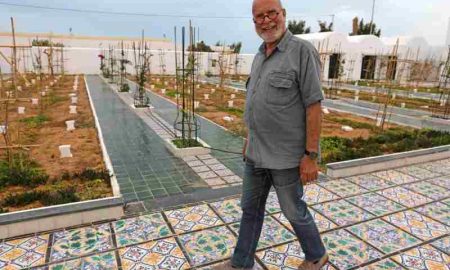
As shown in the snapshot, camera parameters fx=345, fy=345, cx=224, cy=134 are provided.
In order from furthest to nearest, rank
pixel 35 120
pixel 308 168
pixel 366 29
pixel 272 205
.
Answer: pixel 366 29, pixel 35 120, pixel 272 205, pixel 308 168

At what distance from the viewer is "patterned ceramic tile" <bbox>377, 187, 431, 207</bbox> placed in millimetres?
3395

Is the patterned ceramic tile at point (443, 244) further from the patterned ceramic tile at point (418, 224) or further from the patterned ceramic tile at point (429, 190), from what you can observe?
the patterned ceramic tile at point (429, 190)

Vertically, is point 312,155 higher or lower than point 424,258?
higher

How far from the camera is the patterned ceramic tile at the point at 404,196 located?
339 centimetres

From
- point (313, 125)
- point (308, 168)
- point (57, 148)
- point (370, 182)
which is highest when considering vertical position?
point (313, 125)

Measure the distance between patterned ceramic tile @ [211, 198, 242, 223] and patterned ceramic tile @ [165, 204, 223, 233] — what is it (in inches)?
2.6

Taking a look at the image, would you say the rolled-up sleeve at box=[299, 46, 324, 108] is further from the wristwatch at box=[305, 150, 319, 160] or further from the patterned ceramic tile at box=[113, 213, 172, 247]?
the patterned ceramic tile at box=[113, 213, 172, 247]

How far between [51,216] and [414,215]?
3.10m

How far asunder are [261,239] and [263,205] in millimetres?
677

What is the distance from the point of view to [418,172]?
4.34 metres

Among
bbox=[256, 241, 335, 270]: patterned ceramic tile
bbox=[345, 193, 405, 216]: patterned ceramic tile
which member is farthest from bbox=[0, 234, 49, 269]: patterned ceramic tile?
bbox=[345, 193, 405, 216]: patterned ceramic tile

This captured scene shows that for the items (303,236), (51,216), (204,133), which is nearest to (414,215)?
(303,236)

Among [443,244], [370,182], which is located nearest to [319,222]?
[443,244]

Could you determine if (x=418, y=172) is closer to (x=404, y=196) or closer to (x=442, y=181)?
(x=442, y=181)
